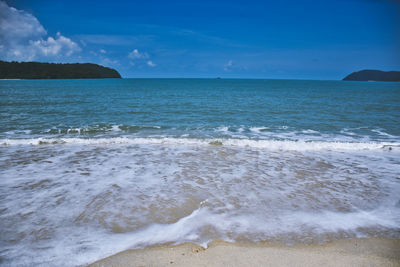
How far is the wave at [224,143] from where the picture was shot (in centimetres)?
1009

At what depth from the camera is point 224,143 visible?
10.6 meters

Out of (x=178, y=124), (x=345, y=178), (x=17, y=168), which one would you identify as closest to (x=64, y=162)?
(x=17, y=168)

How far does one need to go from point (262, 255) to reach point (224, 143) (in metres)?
7.50

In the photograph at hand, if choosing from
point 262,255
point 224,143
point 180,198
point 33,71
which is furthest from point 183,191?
point 33,71

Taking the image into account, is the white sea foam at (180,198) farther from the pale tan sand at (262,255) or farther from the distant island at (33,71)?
the distant island at (33,71)

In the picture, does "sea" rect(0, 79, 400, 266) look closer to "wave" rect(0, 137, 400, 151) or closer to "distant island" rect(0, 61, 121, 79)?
"wave" rect(0, 137, 400, 151)

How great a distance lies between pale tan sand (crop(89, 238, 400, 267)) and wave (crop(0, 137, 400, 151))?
6.65 m

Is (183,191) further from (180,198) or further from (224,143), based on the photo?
(224,143)

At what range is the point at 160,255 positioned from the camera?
329 cm

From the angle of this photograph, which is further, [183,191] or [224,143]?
[224,143]

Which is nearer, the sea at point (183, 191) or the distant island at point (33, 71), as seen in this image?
the sea at point (183, 191)

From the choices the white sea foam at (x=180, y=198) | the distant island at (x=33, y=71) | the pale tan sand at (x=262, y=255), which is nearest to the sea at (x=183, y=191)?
the white sea foam at (x=180, y=198)

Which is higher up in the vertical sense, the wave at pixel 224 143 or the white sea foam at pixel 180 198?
the wave at pixel 224 143

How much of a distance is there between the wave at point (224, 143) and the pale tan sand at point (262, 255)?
665 cm
